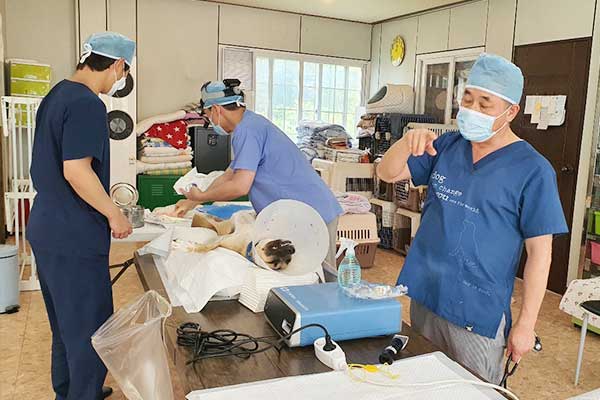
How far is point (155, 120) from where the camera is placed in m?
5.44

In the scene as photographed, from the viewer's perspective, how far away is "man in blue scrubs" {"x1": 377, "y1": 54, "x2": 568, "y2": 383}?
1487 millimetres

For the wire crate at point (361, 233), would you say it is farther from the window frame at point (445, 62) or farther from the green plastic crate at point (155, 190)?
the green plastic crate at point (155, 190)

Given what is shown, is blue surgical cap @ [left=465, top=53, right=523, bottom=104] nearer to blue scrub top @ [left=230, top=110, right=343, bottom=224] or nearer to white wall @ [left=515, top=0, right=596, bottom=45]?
blue scrub top @ [left=230, top=110, right=343, bottom=224]

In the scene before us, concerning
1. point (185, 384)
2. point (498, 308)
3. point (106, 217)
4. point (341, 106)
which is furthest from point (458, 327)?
point (341, 106)

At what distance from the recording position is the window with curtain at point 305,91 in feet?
20.5

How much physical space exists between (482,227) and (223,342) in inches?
32.0

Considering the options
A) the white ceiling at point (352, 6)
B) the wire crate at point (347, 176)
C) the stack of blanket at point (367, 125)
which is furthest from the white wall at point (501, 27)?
the wire crate at point (347, 176)

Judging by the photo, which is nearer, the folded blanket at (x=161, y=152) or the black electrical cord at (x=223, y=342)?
the black electrical cord at (x=223, y=342)

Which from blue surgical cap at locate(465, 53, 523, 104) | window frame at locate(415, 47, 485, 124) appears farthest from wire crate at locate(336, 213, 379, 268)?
blue surgical cap at locate(465, 53, 523, 104)

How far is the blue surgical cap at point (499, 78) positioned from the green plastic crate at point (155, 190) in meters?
4.24

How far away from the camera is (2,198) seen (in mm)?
4492

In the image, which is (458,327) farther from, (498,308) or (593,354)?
(593,354)

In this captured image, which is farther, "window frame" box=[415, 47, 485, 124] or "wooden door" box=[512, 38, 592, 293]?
"window frame" box=[415, 47, 485, 124]

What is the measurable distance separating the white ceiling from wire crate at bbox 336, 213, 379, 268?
2283mm
